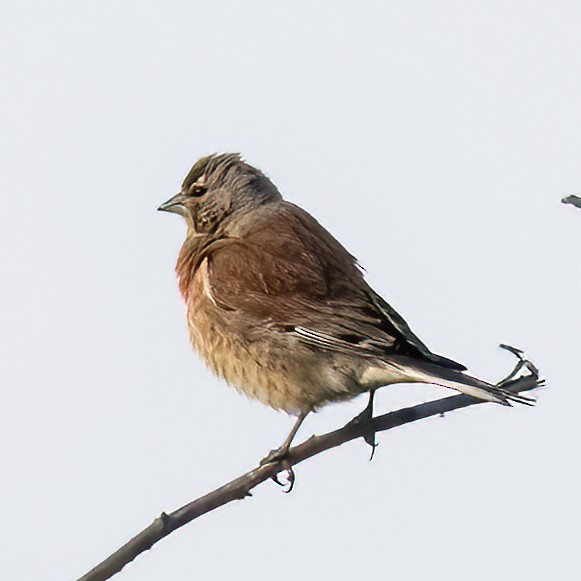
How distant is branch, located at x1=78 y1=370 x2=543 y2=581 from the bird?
214mm

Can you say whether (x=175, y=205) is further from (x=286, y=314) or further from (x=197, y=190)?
(x=286, y=314)

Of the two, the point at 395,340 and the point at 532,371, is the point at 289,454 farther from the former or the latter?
the point at 532,371

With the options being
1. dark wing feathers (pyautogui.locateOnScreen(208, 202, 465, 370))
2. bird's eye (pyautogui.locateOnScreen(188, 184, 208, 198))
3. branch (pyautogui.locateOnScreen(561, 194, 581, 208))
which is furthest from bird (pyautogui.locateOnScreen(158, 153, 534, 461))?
branch (pyautogui.locateOnScreen(561, 194, 581, 208))

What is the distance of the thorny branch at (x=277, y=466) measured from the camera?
3.77 metres

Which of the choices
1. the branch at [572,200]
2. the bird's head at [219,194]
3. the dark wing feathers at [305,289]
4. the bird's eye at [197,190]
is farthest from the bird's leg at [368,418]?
the branch at [572,200]

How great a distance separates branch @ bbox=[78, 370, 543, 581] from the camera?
12.3 ft

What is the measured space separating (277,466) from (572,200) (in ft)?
8.21

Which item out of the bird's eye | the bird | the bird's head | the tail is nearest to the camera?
the tail

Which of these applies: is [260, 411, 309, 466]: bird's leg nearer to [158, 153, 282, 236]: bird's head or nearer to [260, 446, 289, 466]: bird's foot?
[260, 446, 289, 466]: bird's foot

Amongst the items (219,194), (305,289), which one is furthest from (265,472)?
(219,194)

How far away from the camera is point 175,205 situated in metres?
6.79

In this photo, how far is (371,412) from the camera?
567 cm

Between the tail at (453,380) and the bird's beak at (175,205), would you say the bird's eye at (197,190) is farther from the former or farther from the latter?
the tail at (453,380)

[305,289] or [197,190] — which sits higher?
[197,190]
